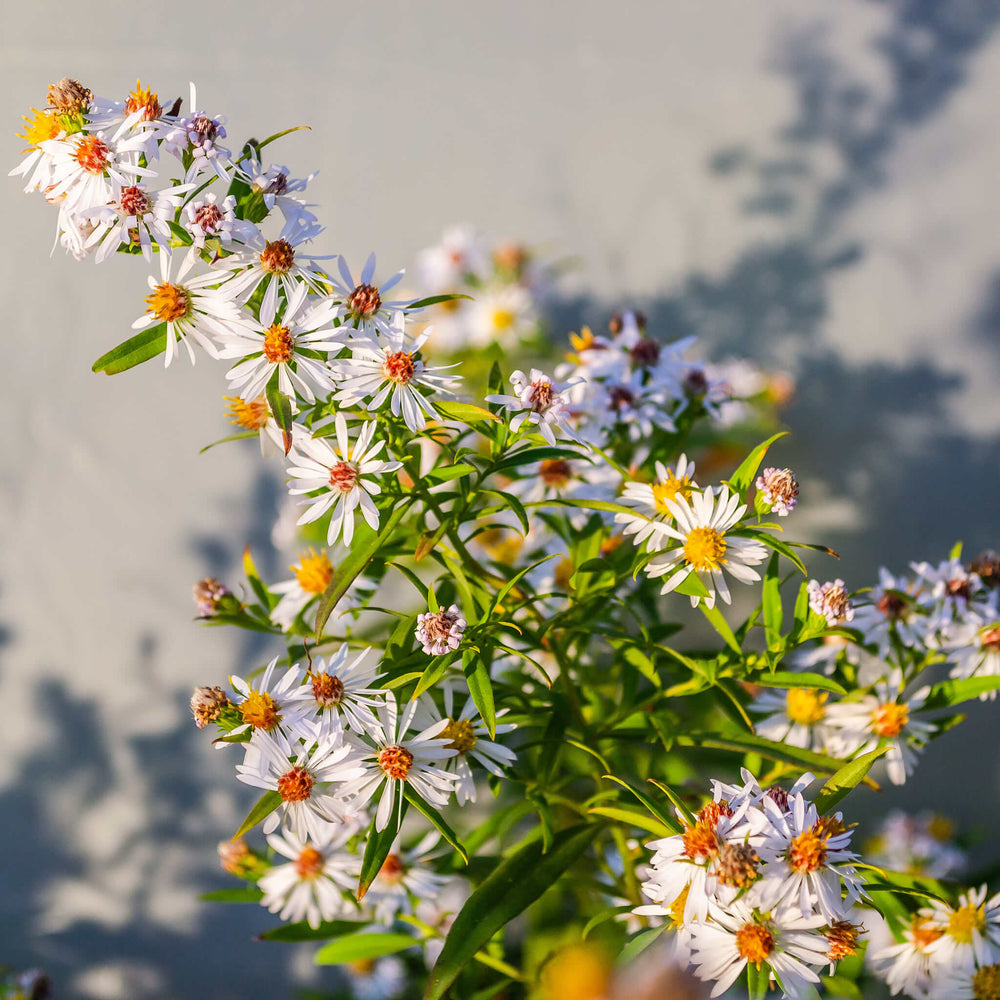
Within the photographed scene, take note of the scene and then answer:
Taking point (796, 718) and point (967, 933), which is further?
point (796, 718)

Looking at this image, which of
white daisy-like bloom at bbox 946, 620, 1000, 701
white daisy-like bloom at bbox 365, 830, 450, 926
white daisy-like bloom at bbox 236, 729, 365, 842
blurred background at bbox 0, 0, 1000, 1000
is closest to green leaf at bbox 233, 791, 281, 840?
white daisy-like bloom at bbox 236, 729, 365, 842

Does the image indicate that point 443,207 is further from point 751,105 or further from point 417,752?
point 417,752

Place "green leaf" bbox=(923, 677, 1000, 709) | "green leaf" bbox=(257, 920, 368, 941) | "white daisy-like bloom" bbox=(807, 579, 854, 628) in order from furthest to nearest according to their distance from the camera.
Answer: "green leaf" bbox=(257, 920, 368, 941), "green leaf" bbox=(923, 677, 1000, 709), "white daisy-like bloom" bbox=(807, 579, 854, 628)

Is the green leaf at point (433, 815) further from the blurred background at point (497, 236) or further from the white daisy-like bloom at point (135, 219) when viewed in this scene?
the blurred background at point (497, 236)

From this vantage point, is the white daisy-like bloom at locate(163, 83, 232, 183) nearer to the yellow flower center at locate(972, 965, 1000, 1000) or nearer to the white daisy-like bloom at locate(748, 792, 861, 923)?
the white daisy-like bloom at locate(748, 792, 861, 923)

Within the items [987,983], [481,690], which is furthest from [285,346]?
[987,983]

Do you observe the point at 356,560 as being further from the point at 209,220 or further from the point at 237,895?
the point at 237,895
